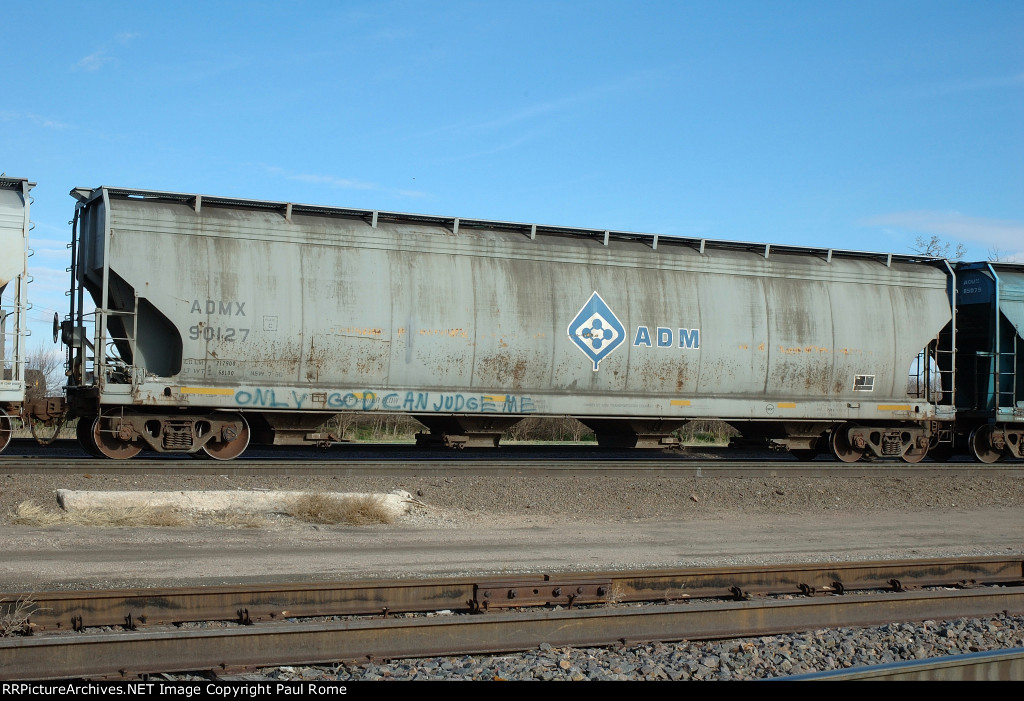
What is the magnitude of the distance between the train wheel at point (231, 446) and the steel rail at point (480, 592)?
311 inches

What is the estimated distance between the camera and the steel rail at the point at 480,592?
5.81 m

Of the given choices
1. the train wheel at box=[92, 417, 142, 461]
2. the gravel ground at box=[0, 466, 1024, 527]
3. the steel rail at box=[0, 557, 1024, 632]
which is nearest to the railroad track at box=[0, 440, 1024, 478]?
the train wheel at box=[92, 417, 142, 461]

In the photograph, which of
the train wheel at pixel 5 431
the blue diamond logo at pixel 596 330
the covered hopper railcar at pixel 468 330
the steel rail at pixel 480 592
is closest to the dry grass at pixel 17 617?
the steel rail at pixel 480 592

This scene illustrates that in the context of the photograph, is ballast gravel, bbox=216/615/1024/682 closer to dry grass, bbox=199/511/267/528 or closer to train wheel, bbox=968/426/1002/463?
dry grass, bbox=199/511/267/528

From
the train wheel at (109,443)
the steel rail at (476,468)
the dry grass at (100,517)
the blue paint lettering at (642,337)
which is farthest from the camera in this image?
the blue paint lettering at (642,337)

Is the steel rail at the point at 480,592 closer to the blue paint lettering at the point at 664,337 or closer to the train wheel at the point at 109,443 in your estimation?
the train wheel at the point at 109,443

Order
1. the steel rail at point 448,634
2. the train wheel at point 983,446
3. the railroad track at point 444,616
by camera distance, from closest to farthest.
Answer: the steel rail at point 448,634
the railroad track at point 444,616
the train wheel at point 983,446

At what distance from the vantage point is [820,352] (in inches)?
653

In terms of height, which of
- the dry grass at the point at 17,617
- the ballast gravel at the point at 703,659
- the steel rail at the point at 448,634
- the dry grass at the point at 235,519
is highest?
the dry grass at the point at 17,617

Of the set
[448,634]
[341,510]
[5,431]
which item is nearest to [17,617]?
[448,634]

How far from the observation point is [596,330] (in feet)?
50.0

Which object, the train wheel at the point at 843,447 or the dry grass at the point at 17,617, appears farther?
the train wheel at the point at 843,447

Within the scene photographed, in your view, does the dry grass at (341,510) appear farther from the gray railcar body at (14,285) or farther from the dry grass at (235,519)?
the gray railcar body at (14,285)

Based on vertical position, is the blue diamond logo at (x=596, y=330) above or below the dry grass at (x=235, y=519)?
above
